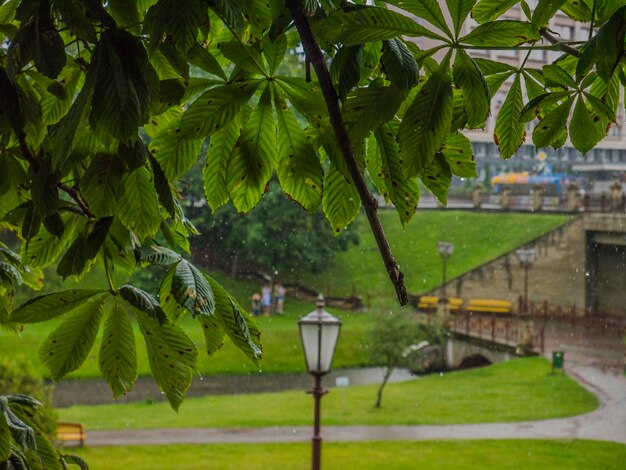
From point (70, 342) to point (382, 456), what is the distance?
20.0ft

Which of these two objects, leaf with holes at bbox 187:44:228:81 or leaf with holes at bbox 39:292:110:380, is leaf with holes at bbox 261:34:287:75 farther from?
leaf with holes at bbox 39:292:110:380

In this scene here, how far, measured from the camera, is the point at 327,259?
8914mm

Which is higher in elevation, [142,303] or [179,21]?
[179,21]

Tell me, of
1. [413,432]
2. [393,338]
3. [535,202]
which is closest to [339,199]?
[413,432]

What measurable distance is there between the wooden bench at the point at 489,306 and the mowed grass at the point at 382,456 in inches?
94.2

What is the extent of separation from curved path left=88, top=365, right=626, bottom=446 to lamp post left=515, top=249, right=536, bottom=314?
1545 millimetres

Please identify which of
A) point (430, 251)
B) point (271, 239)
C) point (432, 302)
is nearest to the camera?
point (271, 239)

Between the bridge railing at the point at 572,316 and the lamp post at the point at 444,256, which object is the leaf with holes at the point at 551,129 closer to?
the lamp post at the point at 444,256

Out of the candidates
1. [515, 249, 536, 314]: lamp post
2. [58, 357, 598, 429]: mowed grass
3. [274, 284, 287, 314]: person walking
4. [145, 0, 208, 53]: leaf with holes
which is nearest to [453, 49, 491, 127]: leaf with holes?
[145, 0, 208, 53]: leaf with holes

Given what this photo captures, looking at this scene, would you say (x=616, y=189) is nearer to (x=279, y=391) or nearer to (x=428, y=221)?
(x=428, y=221)

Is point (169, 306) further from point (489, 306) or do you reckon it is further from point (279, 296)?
point (489, 306)

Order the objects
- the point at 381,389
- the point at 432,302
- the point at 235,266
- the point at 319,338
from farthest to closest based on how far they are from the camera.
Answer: the point at 432,302 → the point at 235,266 → the point at 381,389 → the point at 319,338

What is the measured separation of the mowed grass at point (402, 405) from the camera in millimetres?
7500

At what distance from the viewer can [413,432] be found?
7.23 meters
